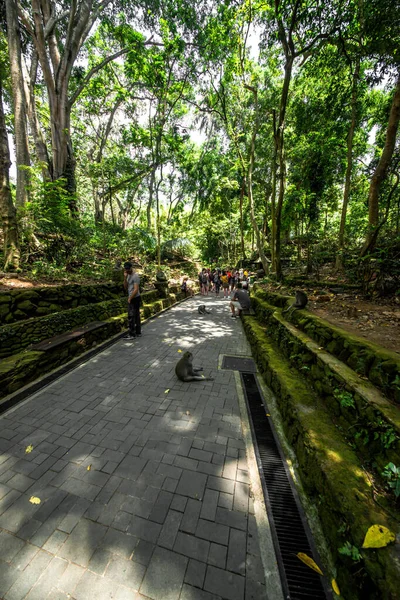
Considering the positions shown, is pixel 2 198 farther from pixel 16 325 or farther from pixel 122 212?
pixel 122 212

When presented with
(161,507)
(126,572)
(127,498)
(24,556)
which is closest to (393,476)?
→ (161,507)

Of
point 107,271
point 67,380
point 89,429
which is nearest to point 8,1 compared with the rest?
point 107,271

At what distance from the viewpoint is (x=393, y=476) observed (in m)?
1.73

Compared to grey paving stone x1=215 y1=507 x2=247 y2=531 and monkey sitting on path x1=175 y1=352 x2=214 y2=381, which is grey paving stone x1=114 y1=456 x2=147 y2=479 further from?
monkey sitting on path x1=175 y1=352 x2=214 y2=381

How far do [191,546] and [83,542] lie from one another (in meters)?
0.89

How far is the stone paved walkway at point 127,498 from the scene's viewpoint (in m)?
1.59

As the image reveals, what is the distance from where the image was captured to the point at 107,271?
859 cm

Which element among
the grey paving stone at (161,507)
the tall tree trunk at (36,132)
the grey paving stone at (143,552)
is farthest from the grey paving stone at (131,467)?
the tall tree trunk at (36,132)

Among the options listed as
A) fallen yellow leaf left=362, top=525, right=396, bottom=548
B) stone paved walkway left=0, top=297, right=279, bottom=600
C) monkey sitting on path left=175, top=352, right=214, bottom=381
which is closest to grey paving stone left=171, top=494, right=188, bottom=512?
stone paved walkway left=0, top=297, right=279, bottom=600

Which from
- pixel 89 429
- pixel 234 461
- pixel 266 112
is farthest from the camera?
pixel 266 112

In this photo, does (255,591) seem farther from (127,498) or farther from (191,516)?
(127,498)

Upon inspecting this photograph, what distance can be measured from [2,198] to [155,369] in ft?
19.0

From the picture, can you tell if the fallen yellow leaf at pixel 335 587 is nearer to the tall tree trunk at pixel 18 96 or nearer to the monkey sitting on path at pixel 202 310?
the monkey sitting on path at pixel 202 310

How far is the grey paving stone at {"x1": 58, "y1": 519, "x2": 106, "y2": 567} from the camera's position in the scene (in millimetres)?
1698
